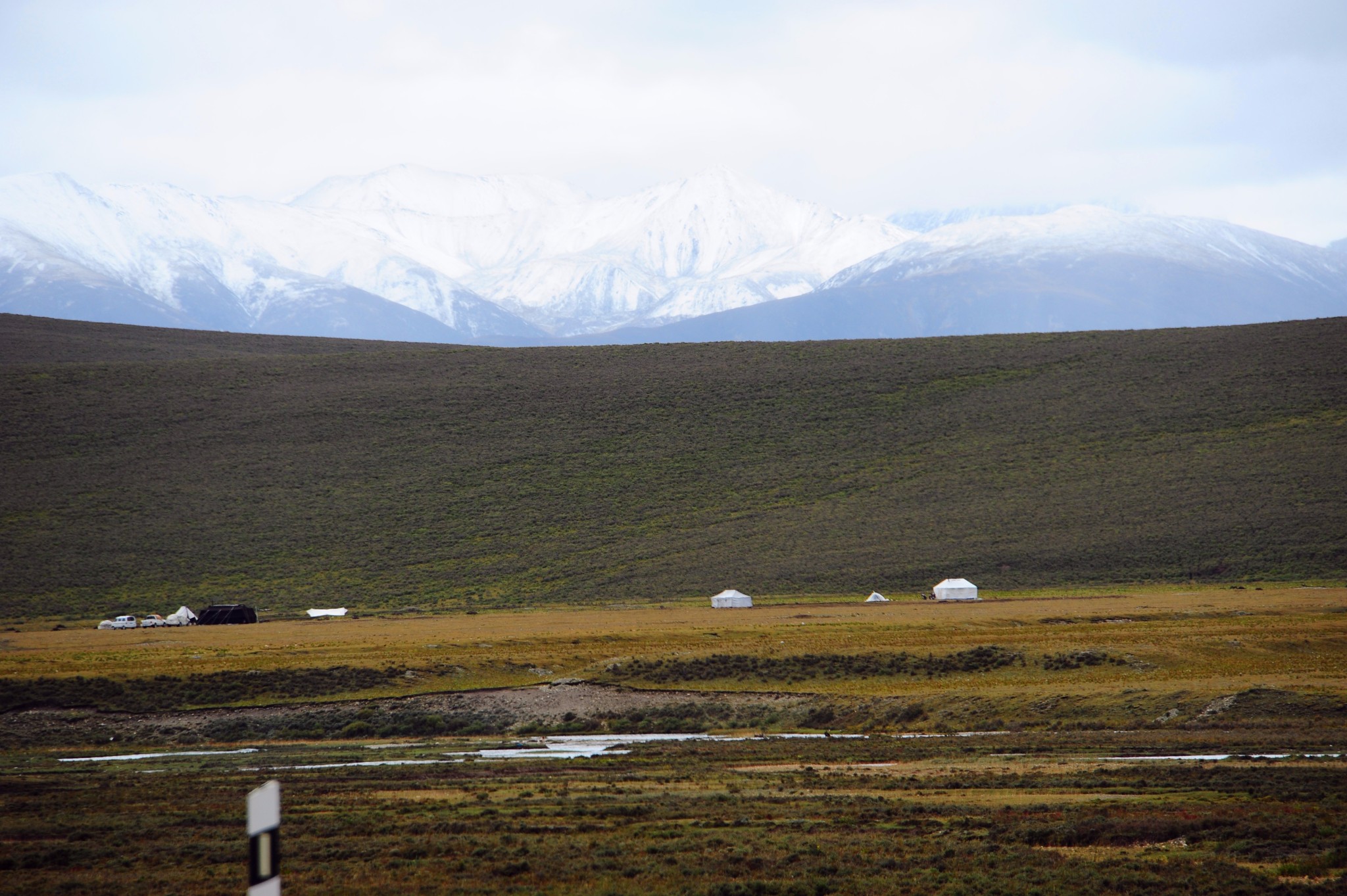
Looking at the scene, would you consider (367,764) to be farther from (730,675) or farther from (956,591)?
(956,591)

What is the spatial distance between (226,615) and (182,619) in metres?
2.59

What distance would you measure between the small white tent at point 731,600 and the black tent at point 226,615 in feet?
85.2

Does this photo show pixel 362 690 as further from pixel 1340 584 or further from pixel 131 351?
pixel 131 351

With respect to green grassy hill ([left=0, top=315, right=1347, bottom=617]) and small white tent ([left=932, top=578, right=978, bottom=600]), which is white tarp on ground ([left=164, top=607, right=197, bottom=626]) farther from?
small white tent ([left=932, top=578, right=978, bottom=600])

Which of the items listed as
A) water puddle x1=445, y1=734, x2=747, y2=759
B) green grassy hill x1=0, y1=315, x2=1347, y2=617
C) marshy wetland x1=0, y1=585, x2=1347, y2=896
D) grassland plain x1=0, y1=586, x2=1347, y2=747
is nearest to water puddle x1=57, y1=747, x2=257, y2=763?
marshy wetland x1=0, y1=585, x2=1347, y2=896

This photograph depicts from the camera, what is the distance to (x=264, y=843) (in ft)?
27.6

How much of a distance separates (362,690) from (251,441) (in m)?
65.5

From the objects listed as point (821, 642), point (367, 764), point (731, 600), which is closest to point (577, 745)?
point (367, 764)

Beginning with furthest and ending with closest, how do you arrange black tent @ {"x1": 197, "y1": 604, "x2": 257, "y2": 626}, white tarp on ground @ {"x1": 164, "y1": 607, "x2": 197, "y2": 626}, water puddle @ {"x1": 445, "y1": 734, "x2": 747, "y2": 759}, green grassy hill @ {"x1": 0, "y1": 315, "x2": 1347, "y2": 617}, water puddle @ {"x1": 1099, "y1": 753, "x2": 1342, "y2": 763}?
green grassy hill @ {"x1": 0, "y1": 315, "x2": 1347, "y2": 617} → white tarp on ground @ {"x1": 164, "y1": 607, "x2": 197, "y2": 626} → black tent @ {"x1": 197, "y1": 604, "x2": 257, "y2": 626} → water puddle @ {"x1": 445, "y1": 734, "x2": 747, "y2": 759} → water puddle @ {"x1": 1099, "y1": 753, "x2": 1342, "y2": 763}

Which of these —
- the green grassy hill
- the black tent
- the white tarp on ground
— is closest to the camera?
the black tent

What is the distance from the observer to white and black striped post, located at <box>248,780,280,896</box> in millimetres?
8273

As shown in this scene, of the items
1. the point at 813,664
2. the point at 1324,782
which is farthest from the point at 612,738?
the point at 1324,782

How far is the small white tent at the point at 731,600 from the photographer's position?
65.8 m

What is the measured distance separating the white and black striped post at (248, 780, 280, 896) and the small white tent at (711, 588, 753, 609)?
57332 mm
